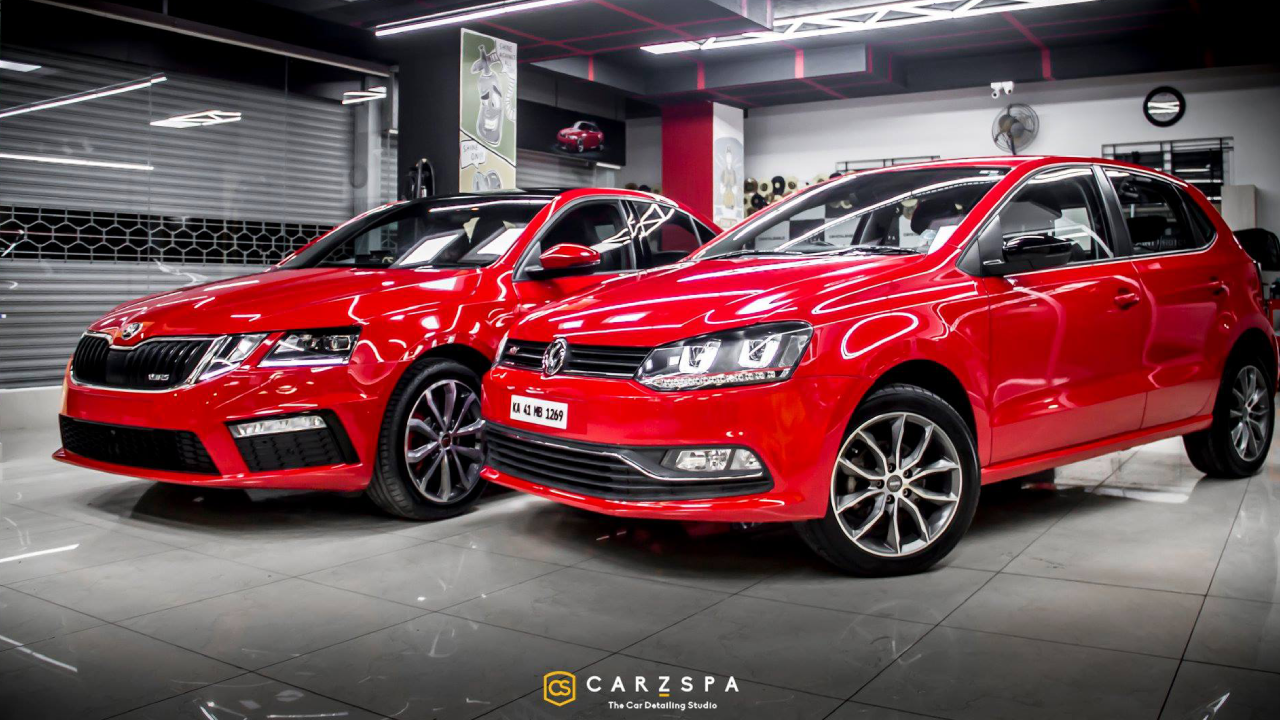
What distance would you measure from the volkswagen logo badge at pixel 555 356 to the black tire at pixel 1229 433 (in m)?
2.91

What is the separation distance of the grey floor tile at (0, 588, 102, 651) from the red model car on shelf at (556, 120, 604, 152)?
418 inches

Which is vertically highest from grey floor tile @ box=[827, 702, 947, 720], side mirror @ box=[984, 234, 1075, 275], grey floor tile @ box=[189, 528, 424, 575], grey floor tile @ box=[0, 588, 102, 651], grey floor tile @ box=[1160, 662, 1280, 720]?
side mirror @ box=[984, 234, 1075, 275]

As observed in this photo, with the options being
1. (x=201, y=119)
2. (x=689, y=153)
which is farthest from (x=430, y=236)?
(x=689, y=153)

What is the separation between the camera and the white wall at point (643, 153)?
14469 millimetres

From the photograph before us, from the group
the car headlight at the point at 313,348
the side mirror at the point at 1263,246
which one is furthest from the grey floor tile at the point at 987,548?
the side mirror at the point at 1263,246

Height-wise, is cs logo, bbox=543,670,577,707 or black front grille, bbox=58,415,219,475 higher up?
black front grille, bbox=58,415,219,475

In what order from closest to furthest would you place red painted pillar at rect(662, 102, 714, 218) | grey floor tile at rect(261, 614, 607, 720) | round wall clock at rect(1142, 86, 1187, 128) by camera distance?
grey floor tile at rect(261, 614, 607, 720) → round wall clock at rect(1142, 86, 1187, 128) → red painted pillar at rect(662, 102, 714, 218)

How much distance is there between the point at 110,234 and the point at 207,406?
207 inches

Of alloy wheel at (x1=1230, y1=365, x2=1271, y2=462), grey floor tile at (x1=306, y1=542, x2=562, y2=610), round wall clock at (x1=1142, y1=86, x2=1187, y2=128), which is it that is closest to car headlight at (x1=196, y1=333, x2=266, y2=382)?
grey floor tile at (x1=306, y1=542, x2=562, y2=610)

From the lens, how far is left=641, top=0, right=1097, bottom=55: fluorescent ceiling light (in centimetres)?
934

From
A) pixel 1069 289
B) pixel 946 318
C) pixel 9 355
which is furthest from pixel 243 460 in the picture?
pixel 9 355

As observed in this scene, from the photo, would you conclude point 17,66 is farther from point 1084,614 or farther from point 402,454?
point 1084,614

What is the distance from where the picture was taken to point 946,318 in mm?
3029

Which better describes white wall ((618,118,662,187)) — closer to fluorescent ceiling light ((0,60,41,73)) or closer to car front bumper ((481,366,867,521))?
fluorescent ceiling light ((0,60,41,73))
